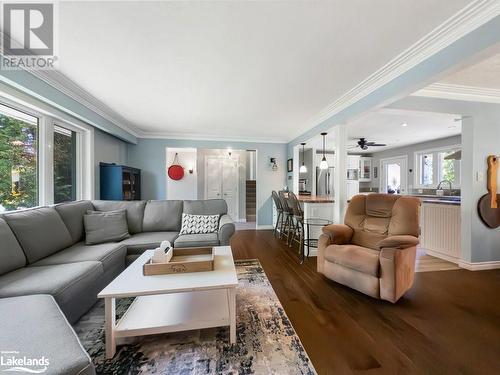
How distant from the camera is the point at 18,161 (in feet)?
8.01

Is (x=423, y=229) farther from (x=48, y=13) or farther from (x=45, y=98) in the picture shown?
(x=45, y=98)

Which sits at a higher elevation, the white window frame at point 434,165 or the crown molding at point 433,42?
the crown molding at point 433,42

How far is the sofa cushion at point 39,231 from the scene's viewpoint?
6.35 feet

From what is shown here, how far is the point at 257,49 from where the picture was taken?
192 centimetres

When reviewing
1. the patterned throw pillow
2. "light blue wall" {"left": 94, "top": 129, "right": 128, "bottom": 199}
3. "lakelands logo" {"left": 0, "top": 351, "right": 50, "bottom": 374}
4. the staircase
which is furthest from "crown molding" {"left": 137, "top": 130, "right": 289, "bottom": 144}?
"lakelands logo" {"left": 0, "top": 351, "right": 50, "bottom": 374}

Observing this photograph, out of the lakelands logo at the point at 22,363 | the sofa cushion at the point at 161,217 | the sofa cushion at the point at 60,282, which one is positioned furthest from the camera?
the sofa cushion at the point at 161,217

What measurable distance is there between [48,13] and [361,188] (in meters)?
8.82

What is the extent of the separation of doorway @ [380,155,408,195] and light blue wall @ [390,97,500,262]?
389cm

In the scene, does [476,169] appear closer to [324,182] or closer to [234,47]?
[234,47]

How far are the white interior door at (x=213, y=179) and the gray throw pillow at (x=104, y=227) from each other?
4070 millimetres

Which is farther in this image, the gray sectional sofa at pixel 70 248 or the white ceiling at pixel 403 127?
the white ceiling at pixel 403 127

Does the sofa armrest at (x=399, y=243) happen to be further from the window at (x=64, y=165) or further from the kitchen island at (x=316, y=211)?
the window at (x=64, y=165)

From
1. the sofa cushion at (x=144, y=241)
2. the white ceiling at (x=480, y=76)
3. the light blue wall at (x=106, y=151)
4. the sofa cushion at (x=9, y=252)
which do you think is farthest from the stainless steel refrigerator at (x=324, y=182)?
the sofa cushion at (x=9, y=252)

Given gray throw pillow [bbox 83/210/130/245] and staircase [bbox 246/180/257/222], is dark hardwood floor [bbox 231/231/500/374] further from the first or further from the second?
staircase [bbox 246/180/257/222]
